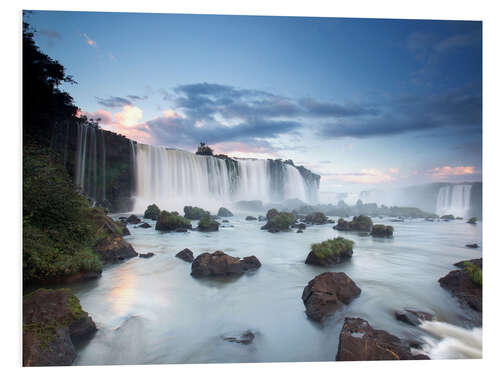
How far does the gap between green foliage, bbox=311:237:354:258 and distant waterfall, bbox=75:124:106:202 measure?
816 centimetres

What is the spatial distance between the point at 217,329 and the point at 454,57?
5.52 m

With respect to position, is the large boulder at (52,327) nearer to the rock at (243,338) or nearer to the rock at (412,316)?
the rock at (243,338)

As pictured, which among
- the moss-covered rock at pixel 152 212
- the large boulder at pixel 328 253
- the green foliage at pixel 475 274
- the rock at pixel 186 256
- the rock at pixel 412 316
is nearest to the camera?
the rock at pixel 412 316

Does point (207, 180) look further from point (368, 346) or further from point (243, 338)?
point (368, 346)

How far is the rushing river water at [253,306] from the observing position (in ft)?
9.75

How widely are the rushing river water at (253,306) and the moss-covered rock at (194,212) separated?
16.0ft

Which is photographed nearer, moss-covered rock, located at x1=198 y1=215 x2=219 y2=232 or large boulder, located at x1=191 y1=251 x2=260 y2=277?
large boulder, located at x1=191 y1=251 x2=260 y2=277

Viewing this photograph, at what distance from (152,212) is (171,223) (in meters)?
2.21

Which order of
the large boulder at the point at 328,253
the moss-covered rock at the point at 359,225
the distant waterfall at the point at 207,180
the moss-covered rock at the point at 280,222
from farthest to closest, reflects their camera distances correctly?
the moss-covered rock at the point at 280,222, the moss-covered rock at the point at 359,225, the distant waterfall at the point at 207,180, the large boulder at the point at 328,253

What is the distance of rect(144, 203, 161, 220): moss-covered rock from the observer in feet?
36.4

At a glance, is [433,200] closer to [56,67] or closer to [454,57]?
[454,57]

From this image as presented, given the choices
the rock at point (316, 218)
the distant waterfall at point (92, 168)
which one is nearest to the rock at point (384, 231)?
the rock at point (316, 218)

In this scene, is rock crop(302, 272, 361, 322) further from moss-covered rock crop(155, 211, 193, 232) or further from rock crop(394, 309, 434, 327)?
moss-covered rock crop(155, 211, 193, 232)

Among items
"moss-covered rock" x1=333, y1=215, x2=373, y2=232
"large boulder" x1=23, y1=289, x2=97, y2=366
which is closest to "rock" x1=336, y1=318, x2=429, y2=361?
"large boulder" x1=23, y1=289, x2=97, y2=366
